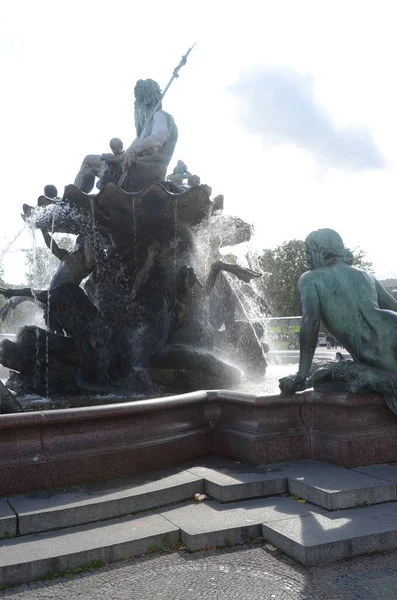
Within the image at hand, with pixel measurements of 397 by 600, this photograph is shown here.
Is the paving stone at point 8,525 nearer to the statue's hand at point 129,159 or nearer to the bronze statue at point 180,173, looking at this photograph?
the statue's hand at point 129,159

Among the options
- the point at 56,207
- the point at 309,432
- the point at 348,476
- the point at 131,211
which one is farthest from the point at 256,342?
the point at 348,476

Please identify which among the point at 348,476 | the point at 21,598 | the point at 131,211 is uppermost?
the point at 131,211

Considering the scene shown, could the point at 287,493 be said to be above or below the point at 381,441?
below

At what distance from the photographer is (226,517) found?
430 centimetres

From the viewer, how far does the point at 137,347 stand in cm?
1015

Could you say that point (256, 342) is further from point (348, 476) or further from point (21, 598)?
point (21, 598)

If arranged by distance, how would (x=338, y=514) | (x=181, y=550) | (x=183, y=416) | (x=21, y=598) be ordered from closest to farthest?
(x=21, y=598)
(x=181, y=550)
(x=338, y=514)
(x=183, y=416)

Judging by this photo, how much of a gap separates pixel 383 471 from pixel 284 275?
47.7m

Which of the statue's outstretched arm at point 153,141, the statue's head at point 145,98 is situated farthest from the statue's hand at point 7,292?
the statue's head at point 145,98

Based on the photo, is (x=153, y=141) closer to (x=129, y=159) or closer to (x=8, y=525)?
(x=129, y=159)

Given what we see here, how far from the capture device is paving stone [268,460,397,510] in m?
4.40

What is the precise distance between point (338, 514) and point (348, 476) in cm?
63

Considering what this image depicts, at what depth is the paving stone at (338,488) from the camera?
440 centimetres

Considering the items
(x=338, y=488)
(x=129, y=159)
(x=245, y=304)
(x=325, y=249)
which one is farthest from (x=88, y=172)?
(x=338, y=488)
